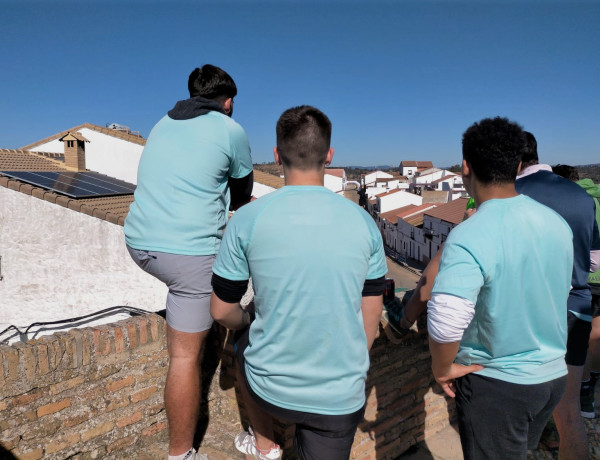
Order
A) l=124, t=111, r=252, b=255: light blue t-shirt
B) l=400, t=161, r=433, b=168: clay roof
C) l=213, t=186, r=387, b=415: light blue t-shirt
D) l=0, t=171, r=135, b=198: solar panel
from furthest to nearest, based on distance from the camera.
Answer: l=400, t=161, r=433, b=168: clay roof < l=0, t=171, r=135, b=198: solar panel < l=124, t=111, r=252, b=255: light blue t-shirt < l=213, t=186, r=387, b=415: light blue t-shirt

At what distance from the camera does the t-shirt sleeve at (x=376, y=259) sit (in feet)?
5.81

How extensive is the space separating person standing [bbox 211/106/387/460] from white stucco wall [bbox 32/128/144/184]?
42.4 feet

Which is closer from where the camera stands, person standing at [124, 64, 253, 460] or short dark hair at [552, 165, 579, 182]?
person standing at [124, 64, 253, 460]

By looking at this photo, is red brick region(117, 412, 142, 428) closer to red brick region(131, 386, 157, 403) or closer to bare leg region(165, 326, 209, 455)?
red brick region(131, 386, 157, 403)

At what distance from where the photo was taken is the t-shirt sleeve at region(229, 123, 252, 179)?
6.99 ft

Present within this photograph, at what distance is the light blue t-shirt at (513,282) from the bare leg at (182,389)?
1.26 metres

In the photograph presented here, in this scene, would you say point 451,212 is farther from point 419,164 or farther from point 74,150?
point 419,164

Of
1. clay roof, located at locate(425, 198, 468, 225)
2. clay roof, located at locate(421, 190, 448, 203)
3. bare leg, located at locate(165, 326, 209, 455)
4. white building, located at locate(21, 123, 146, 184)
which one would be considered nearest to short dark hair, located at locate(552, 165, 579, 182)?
bare leg, located at locate(165, 326, 209, 455)

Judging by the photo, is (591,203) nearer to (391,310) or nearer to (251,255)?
(391,310)

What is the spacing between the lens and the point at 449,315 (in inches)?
65.2

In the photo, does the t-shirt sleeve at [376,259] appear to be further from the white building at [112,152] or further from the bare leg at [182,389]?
the white building at [112,152]

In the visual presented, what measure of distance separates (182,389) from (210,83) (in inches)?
61.8

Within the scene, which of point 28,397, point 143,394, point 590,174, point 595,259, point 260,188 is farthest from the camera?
point 590,174

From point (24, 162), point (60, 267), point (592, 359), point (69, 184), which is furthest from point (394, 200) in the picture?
point (592, 359)
